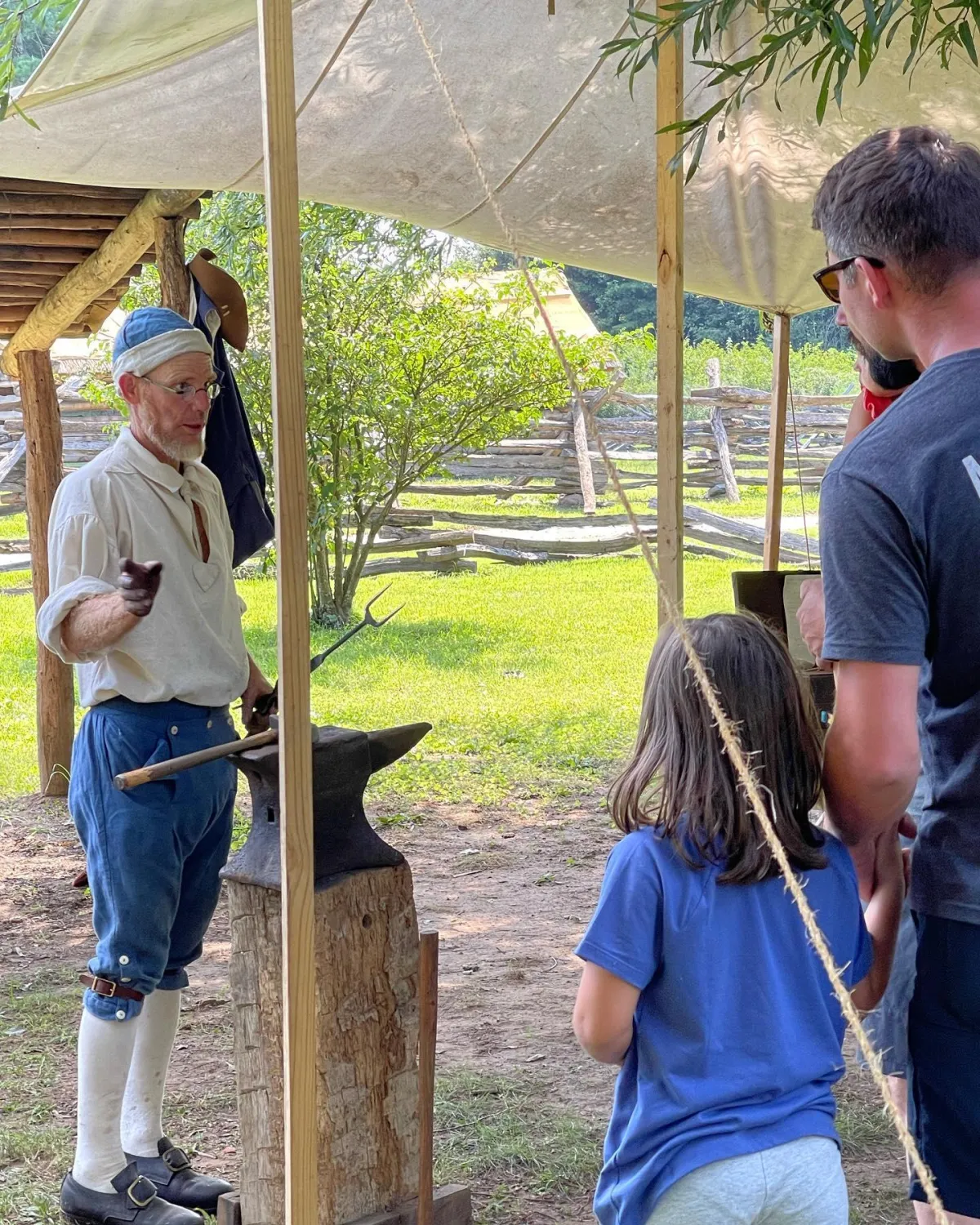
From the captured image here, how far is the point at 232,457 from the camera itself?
322cm

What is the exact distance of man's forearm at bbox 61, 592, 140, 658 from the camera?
2.46 meters

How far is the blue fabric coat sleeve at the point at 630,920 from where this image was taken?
1.50 meters

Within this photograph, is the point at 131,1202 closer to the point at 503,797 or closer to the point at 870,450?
the point at 870,450

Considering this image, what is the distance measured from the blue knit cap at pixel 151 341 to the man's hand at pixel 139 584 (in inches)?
27.9

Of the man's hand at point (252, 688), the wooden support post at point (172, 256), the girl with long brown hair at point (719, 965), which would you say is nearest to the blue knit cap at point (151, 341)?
the man's hand at point (252, 688)

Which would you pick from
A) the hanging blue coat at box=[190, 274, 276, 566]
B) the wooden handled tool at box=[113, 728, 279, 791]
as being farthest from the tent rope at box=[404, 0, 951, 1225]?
the hanging blue coat at box=[190, 274, 276, 566]

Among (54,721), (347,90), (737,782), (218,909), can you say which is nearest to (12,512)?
(54,721)

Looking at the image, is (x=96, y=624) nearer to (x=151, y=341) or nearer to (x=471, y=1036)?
(x=151, y=341)

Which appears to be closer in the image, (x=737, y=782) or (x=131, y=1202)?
(x=737, y=782)

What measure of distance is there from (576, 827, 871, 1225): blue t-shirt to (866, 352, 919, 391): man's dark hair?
0.74 meters

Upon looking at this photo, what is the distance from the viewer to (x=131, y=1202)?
2.73m

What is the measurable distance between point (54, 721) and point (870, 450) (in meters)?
6.01

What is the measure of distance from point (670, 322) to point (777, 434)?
11.7 ft

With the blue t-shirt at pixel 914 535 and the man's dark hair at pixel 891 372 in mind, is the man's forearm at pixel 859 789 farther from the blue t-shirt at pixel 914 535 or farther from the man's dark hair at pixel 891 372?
the man's dark hair at pixel 891 372
